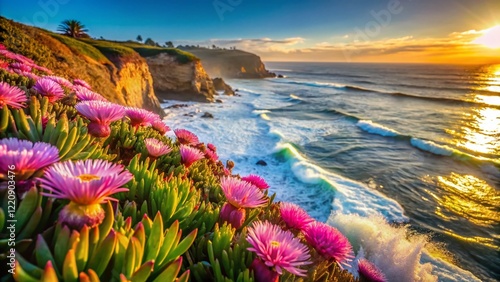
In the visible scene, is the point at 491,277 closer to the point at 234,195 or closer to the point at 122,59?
the point at 234,195

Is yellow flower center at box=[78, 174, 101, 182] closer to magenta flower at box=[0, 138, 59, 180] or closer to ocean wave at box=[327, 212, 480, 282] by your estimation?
magenta flower at box=[0, 138, 59, 180]

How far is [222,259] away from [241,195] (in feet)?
1.36

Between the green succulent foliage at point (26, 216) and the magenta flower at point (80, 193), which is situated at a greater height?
the magenta flower at point (80, 193)

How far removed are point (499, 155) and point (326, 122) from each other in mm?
11719

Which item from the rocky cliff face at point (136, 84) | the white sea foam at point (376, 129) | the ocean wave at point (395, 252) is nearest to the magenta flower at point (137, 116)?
the ocean wave at point (395, 252)

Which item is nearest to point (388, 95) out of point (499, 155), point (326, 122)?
point (326, 122)

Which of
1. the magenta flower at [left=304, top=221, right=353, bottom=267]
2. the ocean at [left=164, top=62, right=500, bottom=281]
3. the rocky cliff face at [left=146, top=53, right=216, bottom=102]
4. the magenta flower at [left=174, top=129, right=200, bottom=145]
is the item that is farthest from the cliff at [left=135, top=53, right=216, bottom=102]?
the magenta flower at [left=304, top=221, right=353, bottom=267]

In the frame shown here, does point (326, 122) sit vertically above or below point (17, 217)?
below

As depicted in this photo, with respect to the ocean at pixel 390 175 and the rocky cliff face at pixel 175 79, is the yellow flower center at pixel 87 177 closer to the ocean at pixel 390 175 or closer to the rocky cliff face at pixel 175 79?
the ocean at pixel 390 175

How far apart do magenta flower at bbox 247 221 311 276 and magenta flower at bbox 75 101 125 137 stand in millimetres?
1330

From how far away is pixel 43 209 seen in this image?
1118 mm

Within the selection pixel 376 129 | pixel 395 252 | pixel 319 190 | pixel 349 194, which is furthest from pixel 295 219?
pixel 376 129

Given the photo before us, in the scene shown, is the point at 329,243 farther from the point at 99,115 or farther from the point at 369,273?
the point at 99,115

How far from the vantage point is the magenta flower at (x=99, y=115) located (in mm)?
1851
